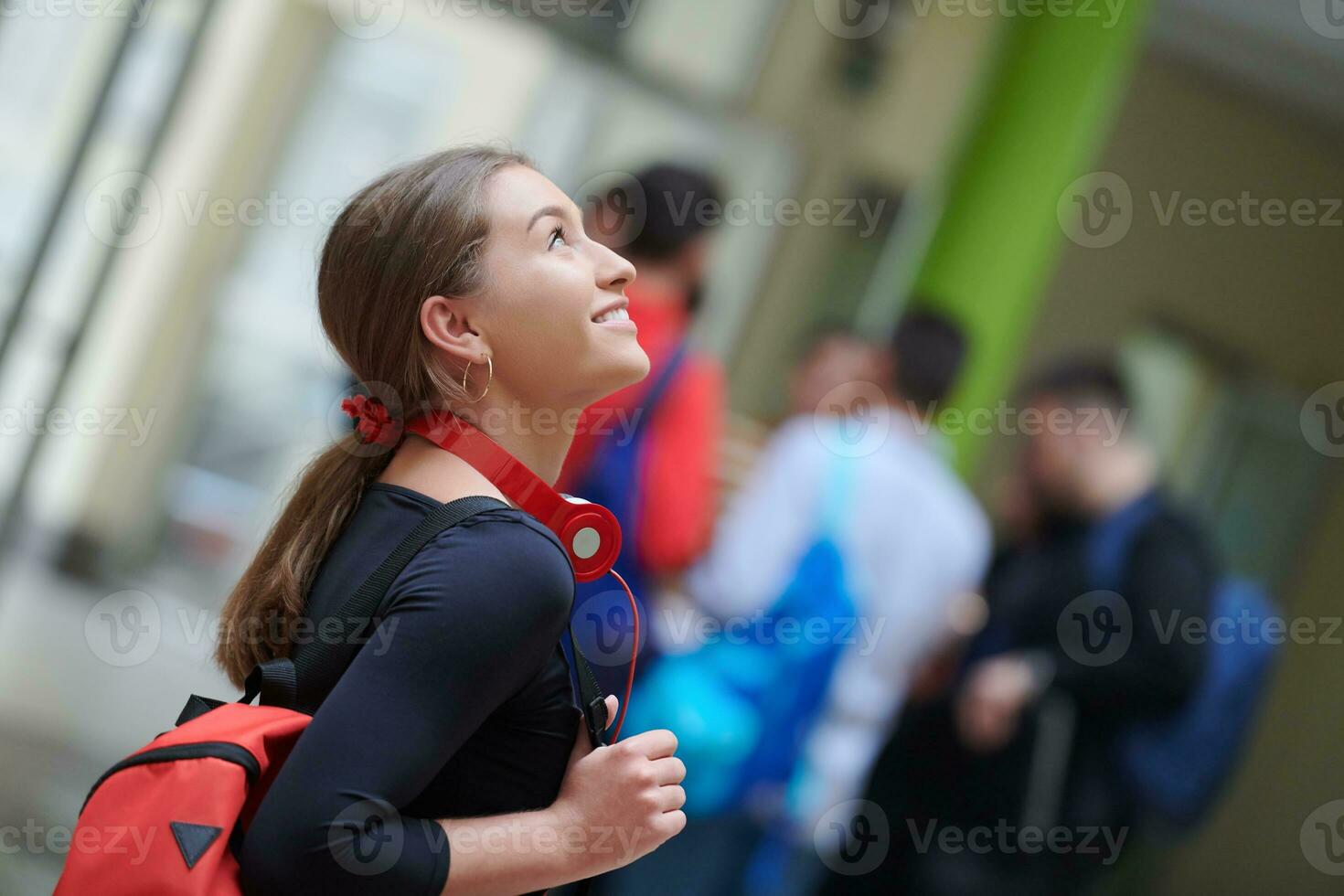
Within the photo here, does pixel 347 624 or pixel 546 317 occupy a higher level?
pixel 546 317

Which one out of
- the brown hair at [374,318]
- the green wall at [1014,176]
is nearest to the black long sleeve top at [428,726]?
the brown hair at [374,318]

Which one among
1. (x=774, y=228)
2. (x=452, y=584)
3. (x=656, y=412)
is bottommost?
(x=452, y=584)

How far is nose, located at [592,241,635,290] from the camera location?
47.3 inches

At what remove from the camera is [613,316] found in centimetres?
121

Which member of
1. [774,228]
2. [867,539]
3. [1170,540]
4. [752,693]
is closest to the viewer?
[752,693]

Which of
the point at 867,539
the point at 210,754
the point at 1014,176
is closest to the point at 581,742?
the point at 210,754

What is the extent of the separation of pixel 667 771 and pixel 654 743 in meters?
0.02

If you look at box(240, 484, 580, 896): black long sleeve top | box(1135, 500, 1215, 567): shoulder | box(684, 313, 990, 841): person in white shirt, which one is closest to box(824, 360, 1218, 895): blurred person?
box(1135, 500, 1215, 567): shoulder

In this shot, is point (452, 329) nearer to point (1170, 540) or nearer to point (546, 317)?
point (546, 317)

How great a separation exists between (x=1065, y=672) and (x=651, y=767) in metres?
2.53

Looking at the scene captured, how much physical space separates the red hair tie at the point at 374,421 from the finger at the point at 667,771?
14.8 inches

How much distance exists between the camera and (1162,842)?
22.2 ft

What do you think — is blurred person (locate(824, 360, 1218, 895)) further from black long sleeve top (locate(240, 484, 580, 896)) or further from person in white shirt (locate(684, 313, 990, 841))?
black long sleeve top (locate(240, 484, 580, 896))

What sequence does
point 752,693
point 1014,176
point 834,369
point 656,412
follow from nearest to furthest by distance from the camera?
point 656,412 < point 752,693 < point 834,369 < point 1014,176
